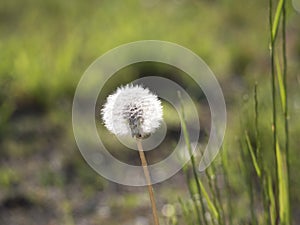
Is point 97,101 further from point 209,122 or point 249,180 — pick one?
point 249,180

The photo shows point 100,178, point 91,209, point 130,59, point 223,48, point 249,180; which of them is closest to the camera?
point 249,180

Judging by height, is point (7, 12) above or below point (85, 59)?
above

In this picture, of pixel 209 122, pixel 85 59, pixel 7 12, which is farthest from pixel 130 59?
pixel 7 12

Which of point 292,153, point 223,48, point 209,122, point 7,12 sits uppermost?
point 7,12

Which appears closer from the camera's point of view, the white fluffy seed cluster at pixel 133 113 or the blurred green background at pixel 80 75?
the white fluffy seed cluster at pixel 133 113

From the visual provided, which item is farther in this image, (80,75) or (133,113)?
(80,75)

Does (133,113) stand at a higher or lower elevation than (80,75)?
lower
